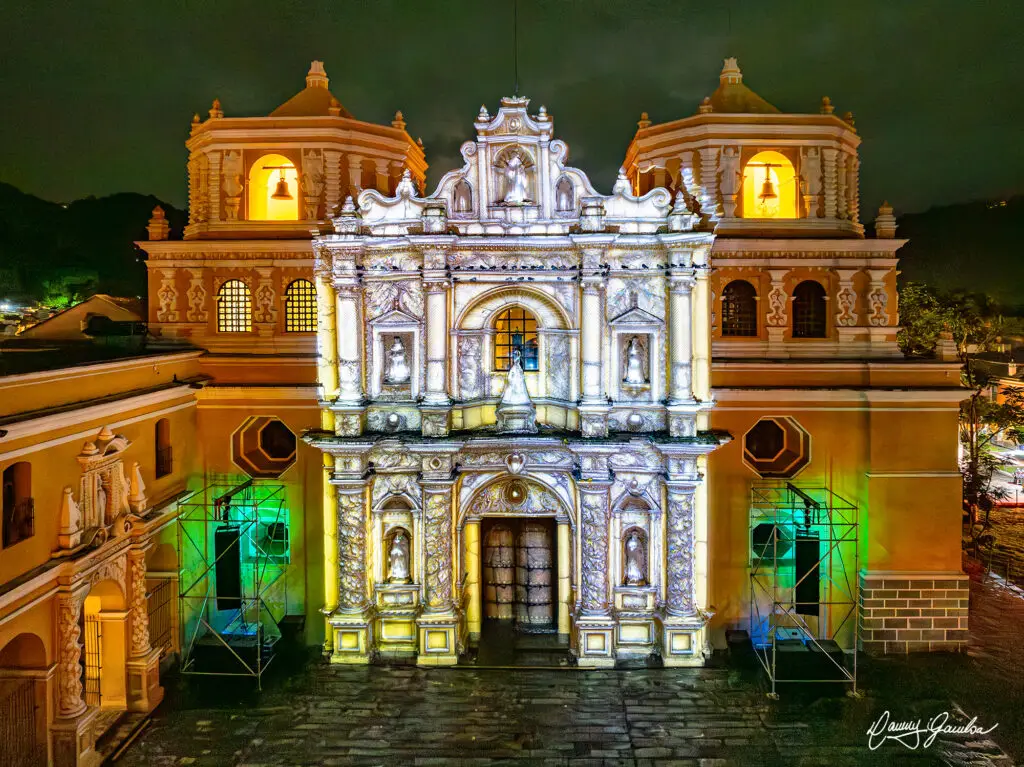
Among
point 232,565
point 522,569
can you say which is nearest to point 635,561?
point 522,569

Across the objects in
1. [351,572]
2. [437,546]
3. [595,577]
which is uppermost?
[437,546]

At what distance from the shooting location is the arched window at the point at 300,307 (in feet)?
80.2

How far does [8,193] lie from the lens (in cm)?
4691

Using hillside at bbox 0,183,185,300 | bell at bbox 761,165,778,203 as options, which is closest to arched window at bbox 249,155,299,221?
bell at bbox 761,165,778,203

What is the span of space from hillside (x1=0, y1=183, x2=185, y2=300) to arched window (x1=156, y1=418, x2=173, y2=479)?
27562 mm

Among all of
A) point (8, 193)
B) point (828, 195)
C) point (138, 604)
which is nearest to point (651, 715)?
point (138, 604)

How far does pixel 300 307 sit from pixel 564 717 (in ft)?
50.7

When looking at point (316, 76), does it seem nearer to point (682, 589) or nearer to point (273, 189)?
point (273, 189)

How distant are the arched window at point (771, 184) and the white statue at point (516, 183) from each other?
892cm

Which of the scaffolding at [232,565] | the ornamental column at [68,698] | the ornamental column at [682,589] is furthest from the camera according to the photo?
the scaffolding at [232,565]

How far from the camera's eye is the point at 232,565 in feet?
73.5

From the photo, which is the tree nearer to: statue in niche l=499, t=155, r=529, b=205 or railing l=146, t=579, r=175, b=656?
statue in niche l=499, t=155, r=529, b=205

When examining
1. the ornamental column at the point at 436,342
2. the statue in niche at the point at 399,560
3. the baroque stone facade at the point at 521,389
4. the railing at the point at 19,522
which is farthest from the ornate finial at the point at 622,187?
the railing at the point at 19,522

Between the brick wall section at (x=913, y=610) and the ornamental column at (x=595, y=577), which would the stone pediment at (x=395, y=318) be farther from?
the brick wall section at (x=913, y=610)
